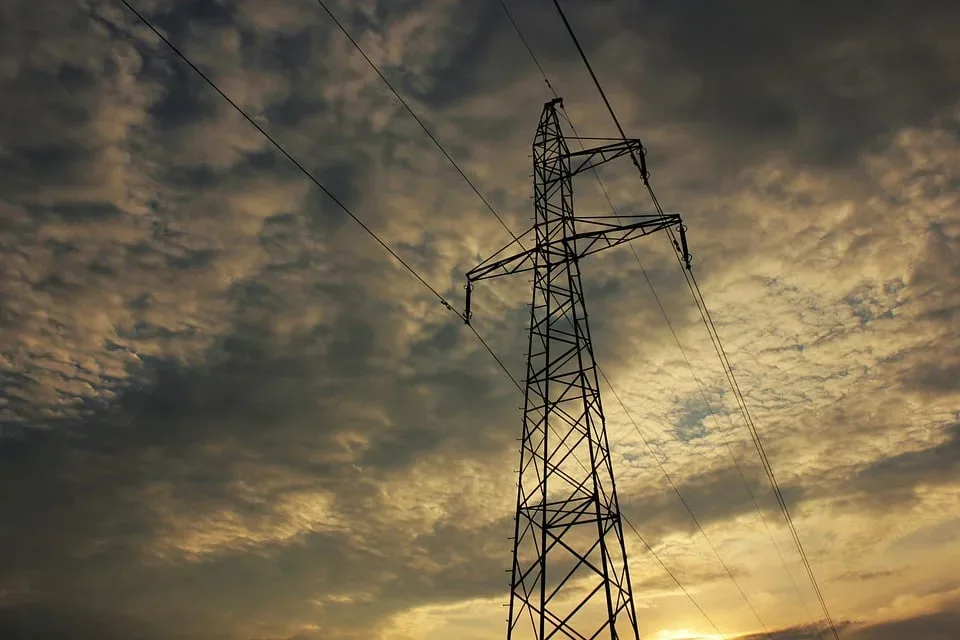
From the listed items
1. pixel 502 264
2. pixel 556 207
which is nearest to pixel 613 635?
pixel 502 264

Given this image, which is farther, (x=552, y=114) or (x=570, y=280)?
(x=552, y=114)

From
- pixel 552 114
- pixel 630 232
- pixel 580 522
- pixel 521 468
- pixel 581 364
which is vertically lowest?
pixel 580 522

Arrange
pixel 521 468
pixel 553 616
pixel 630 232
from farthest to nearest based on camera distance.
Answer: pixel 630 232, pixel 521 468, pixel 553 616

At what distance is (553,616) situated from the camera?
20797 millimetres

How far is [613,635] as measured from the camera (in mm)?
19234

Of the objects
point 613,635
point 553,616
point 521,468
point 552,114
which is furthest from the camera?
point 552,114

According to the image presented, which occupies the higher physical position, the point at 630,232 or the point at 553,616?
the point at 630,232

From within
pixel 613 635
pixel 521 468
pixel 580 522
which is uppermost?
pixel 521 468

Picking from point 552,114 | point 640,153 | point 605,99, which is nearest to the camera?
point 605,99

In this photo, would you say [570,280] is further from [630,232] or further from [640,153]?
[640,153]

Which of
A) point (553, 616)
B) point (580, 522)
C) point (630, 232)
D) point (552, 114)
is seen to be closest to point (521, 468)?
point (580, 522)

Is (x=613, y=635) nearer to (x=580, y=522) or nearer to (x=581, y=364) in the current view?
(x=580, y=522)

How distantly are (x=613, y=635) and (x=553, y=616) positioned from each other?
7.28ft

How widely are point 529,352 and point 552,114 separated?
39.2 feet
